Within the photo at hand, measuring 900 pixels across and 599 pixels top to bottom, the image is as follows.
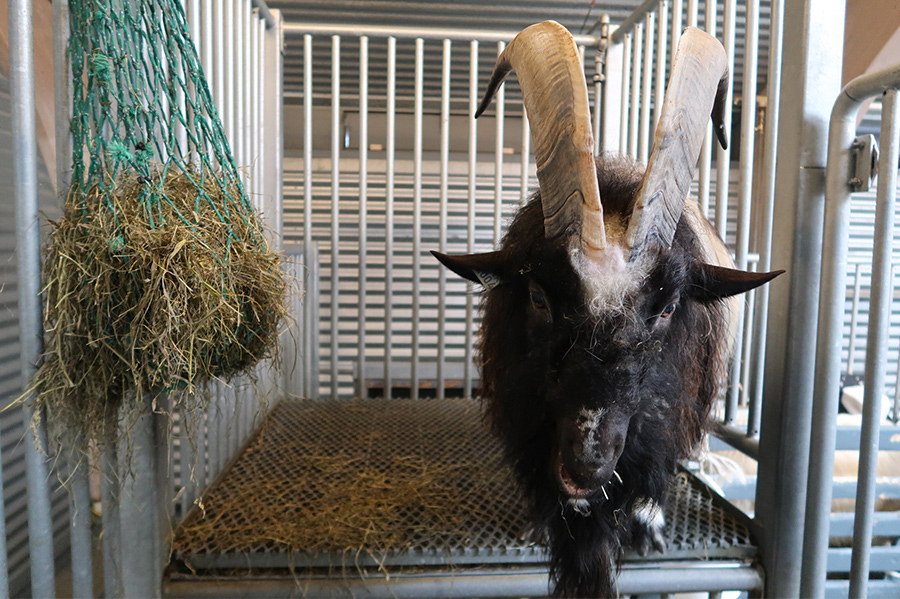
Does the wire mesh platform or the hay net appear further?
the wire mesh platform

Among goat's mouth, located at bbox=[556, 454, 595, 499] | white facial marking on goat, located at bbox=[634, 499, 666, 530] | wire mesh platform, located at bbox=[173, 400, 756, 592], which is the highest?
goat's mouth, located at bbox=[556, 454, 595, 499]

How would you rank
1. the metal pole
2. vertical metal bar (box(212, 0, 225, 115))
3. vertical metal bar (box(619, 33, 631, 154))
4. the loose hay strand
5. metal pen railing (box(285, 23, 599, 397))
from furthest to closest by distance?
metal pen railing (box(285, 23, 599, 397)) → vertical metal bar (box(619, 33, 631, 154)) → vertical metal bar (box(212, 0, 225, 115)) → the metal pole → the loose hay strand

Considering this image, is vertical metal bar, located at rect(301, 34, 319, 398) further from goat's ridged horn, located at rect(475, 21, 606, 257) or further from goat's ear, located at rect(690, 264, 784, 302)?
goat's ear, located at rect(690, 264, 784, 302)

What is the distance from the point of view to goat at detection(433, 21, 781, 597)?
142 centimetres

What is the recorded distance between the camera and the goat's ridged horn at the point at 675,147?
1471 mm

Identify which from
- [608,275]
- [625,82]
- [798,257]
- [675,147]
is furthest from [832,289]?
[625,82]

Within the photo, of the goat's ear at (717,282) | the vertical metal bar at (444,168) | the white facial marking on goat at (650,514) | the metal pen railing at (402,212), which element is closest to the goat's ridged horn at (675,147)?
the goat's ear at (717,282)

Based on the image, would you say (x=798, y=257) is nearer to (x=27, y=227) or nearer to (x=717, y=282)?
(x=717, y=282)

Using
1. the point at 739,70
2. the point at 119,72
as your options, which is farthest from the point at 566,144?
the point at 739,70

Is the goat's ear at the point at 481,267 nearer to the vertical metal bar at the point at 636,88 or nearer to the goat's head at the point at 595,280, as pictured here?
the goat's head at the point at 595,280

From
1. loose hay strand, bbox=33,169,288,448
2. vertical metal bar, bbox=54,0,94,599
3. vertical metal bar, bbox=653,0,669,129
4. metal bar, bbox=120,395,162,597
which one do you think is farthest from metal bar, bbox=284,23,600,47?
metal bar, bbox=120,395,162,597

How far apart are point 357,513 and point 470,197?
220 cm

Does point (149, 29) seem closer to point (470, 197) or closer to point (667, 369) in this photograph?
point (667, 369)

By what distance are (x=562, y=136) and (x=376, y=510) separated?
1522 mm
